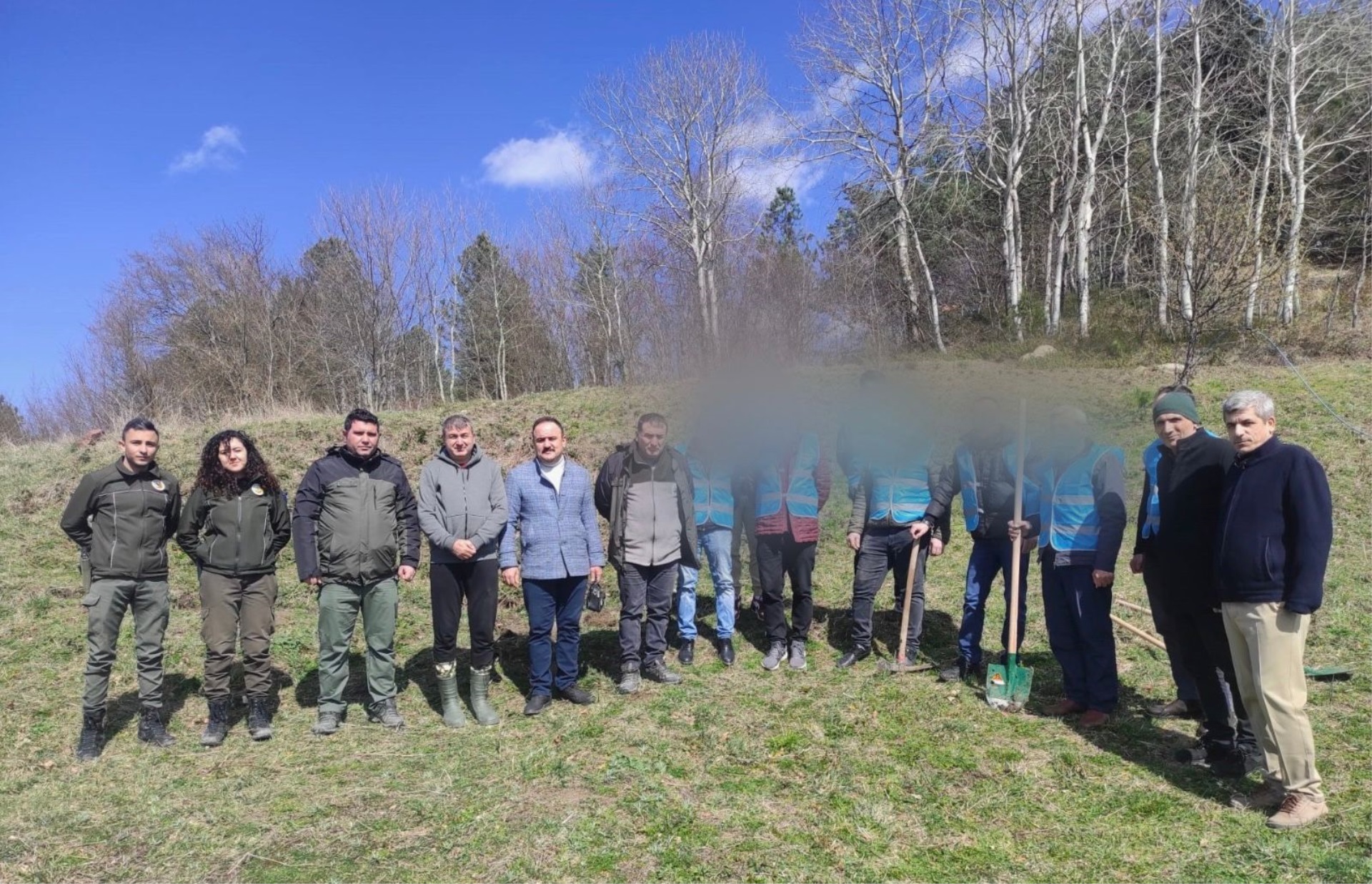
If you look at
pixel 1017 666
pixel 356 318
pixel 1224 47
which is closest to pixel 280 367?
pixel 356 318

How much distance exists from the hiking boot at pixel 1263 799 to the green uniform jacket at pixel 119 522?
591 centimetres

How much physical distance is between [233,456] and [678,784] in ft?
10.9

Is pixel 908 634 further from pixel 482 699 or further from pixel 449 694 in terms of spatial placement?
pixel 449 694

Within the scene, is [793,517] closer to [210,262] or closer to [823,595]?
[823,595]

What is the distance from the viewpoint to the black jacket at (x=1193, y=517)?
3.90 metres

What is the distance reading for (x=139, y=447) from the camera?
459 centimetres

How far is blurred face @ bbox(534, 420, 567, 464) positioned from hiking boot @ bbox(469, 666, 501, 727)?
1.43 metres

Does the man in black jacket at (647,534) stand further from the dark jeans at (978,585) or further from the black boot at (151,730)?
the black boot at (151,730)

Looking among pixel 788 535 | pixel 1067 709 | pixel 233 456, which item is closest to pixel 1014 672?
pixel 1067 709

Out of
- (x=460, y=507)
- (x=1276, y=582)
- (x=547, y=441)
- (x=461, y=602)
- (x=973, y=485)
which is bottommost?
(x=461, y=602)

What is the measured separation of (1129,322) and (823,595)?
14270mm

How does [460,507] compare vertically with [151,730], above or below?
above

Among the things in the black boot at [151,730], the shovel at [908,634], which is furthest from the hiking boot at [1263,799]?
the black boot at [151,730]

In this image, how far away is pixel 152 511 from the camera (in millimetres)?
4645
